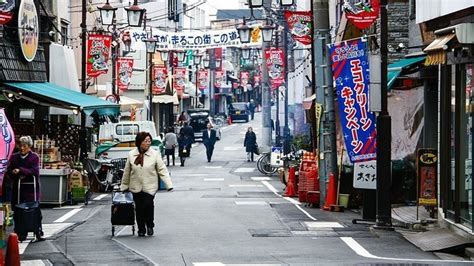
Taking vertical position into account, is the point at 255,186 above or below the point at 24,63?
below

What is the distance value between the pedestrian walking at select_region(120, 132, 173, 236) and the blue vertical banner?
5149 mm

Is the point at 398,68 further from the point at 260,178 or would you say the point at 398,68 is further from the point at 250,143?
the point at 250,143

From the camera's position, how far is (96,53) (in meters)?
40.0

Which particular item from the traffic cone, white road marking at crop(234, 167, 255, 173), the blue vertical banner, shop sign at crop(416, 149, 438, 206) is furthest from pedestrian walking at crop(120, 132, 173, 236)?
white road marking at crop(234, 167, 255, 173)

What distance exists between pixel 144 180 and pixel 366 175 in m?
5.15

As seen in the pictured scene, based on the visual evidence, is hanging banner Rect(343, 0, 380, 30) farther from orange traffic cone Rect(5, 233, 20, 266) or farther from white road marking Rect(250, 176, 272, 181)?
white road marking Rect(250, 176, 272, 181)

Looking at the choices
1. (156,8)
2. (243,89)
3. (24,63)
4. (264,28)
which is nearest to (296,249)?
(24,63)

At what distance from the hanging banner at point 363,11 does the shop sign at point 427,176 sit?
3084 mm

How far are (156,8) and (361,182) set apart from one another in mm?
62846

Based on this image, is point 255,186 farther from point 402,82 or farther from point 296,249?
point 296,249

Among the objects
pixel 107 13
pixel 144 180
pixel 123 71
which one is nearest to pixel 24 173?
pixel 144 180

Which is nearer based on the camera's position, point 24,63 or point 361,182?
point 361,182

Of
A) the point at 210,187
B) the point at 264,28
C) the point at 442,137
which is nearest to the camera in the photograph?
the point at 442,137

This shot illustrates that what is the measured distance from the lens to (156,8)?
8281cm
